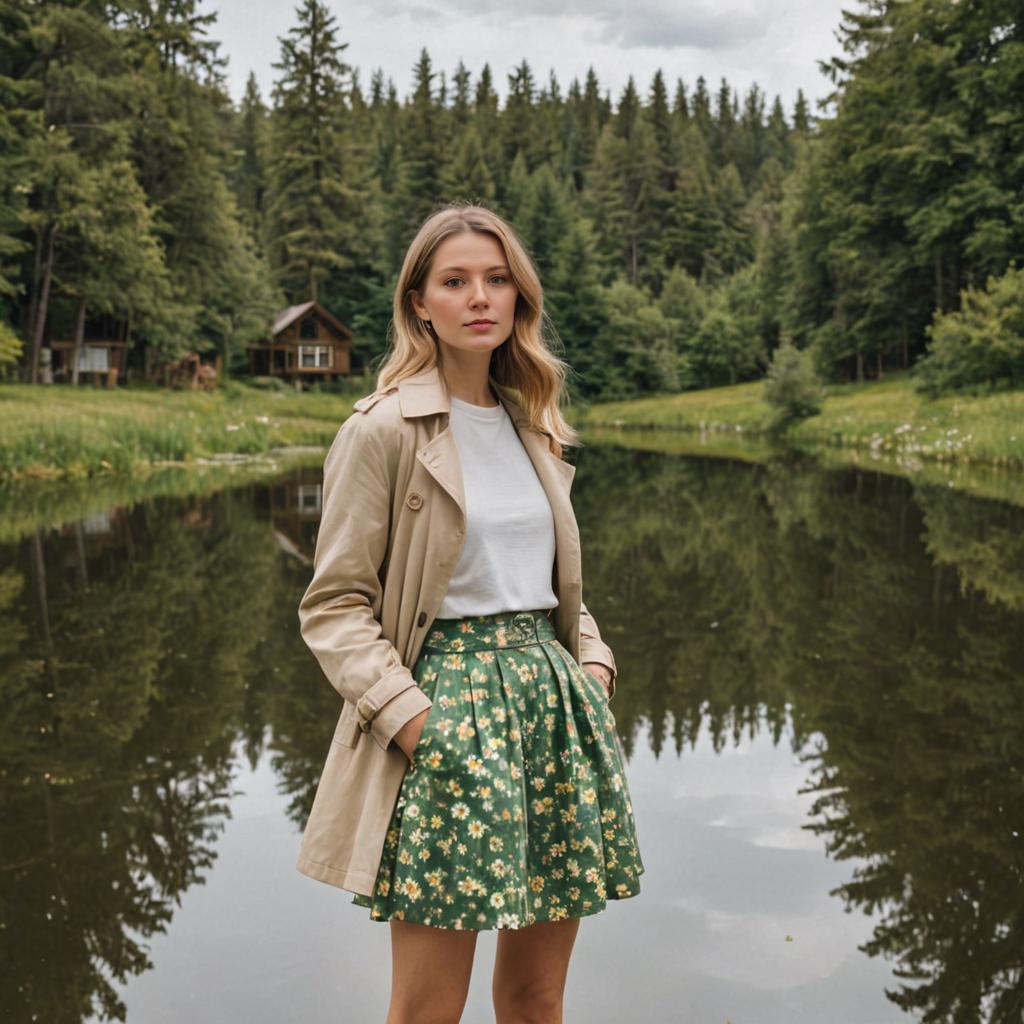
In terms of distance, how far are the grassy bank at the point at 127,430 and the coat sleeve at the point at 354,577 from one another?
20710 millimetres

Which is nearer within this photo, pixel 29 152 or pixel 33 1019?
pixel 33 1019

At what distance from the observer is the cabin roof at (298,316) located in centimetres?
5750

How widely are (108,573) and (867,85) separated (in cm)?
4299

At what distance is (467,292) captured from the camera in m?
2.54

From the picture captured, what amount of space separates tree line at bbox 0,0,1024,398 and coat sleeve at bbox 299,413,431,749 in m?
16.1

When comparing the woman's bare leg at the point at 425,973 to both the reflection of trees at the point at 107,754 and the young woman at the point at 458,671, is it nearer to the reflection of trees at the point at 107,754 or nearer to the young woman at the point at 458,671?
the young woman at the point at 458,671

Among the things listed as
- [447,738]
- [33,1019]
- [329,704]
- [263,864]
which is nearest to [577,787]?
[447,738]

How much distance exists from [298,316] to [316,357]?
2957 millimetres

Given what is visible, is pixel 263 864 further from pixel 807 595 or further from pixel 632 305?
pixel 632 305

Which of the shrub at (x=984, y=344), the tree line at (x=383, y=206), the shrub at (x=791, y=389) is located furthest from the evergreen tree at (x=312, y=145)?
the shrub at (x=984, y=344)

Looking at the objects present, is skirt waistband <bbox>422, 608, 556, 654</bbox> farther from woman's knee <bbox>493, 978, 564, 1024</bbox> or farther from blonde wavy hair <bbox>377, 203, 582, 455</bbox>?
woman's knee <bbox>493, 978, 564, 1024</bbox>

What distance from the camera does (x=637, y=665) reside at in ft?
24.8

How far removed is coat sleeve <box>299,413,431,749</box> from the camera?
232 centimetres

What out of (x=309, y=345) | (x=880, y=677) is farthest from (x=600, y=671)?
(x=309, y=345)
